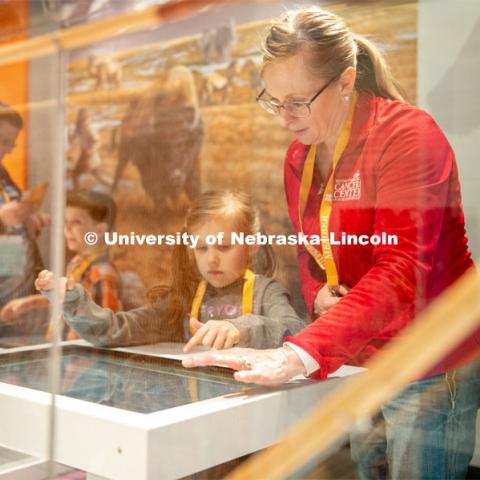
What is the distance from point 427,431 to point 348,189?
44 centimetres

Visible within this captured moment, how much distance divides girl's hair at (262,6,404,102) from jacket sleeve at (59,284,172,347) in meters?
0.56

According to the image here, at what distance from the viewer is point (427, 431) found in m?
1.07

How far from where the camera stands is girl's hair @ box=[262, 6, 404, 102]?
1.10 metres

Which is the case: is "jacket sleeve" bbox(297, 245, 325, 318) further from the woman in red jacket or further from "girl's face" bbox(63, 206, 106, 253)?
"girl's face" bbox(63, 206, 106, 253)

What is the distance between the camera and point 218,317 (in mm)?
1248

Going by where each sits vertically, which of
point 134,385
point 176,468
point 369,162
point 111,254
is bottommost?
point 176,468

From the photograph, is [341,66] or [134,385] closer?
[341,66]

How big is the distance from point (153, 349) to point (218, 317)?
0.17 metres

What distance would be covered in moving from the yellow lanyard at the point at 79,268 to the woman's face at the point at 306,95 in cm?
52

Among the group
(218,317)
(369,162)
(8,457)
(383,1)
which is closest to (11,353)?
(8,457)

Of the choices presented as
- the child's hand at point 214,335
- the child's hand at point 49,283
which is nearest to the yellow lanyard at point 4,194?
the child's hand at point 49,283

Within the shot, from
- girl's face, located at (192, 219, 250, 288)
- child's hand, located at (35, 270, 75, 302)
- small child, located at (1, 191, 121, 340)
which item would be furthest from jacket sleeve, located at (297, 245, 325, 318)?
child's hand, located at (35, 270, 75, 302)

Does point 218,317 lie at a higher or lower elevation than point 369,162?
lower

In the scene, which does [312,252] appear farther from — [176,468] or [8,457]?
[8,457]
